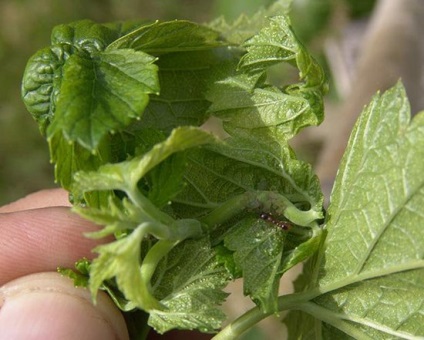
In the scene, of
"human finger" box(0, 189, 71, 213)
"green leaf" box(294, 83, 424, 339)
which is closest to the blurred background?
"human finger" box(0, 189, 71, 213)

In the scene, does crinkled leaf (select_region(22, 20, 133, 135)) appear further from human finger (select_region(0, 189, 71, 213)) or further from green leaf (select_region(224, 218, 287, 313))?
human finger (select_region(0, 189, 71, 213))

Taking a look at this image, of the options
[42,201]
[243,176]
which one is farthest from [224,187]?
[42,201]

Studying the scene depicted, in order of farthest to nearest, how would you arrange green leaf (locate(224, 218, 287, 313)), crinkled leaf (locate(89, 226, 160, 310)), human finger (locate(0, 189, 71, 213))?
human finger (locate(0, 189, 71, 213)) < green leaf (locate(224, 218, 287, 313)) < crinkled leaf (locate(89, 226, 160, 310))

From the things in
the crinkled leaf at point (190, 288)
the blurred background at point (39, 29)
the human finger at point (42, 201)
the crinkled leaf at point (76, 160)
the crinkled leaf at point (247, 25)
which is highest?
the crinkled leaf at point (247, 25)

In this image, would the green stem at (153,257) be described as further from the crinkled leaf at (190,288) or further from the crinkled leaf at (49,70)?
the crinkled leaf at (49,70)

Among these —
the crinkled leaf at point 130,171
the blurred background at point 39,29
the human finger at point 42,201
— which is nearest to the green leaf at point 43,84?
the crinkled leaf at point 130,171

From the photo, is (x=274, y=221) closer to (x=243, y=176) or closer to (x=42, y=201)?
(x=243, y=176)
